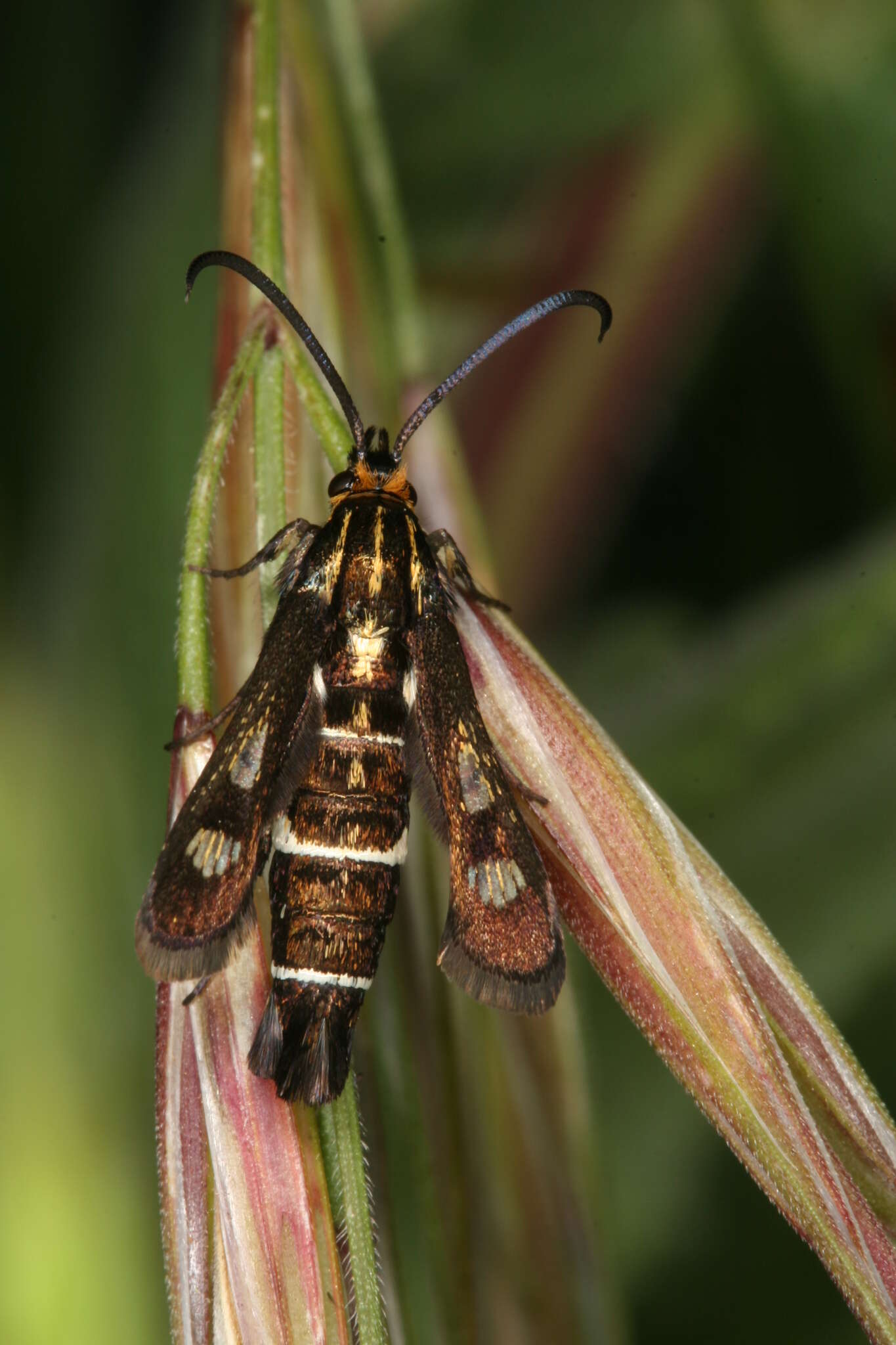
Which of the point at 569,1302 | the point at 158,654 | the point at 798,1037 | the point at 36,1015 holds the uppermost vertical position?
the point at 158,654

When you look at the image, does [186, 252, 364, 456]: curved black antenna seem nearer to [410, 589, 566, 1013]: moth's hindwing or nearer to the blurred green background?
[410, 589, 566, 1013]: moth's hindwing

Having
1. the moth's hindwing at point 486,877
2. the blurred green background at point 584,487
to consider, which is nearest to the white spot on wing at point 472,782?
the moth's hindwing at point 486,877

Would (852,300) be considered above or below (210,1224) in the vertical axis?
above

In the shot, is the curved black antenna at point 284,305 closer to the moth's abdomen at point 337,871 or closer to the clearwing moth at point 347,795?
the clearwing moth at point 347,795

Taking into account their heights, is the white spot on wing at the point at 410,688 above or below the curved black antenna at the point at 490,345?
below

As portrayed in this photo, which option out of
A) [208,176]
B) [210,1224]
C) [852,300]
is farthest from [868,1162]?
[208,176]

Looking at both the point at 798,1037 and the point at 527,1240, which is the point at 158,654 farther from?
the point at 798,1037

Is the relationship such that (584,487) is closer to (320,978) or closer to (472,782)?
(472,782)
